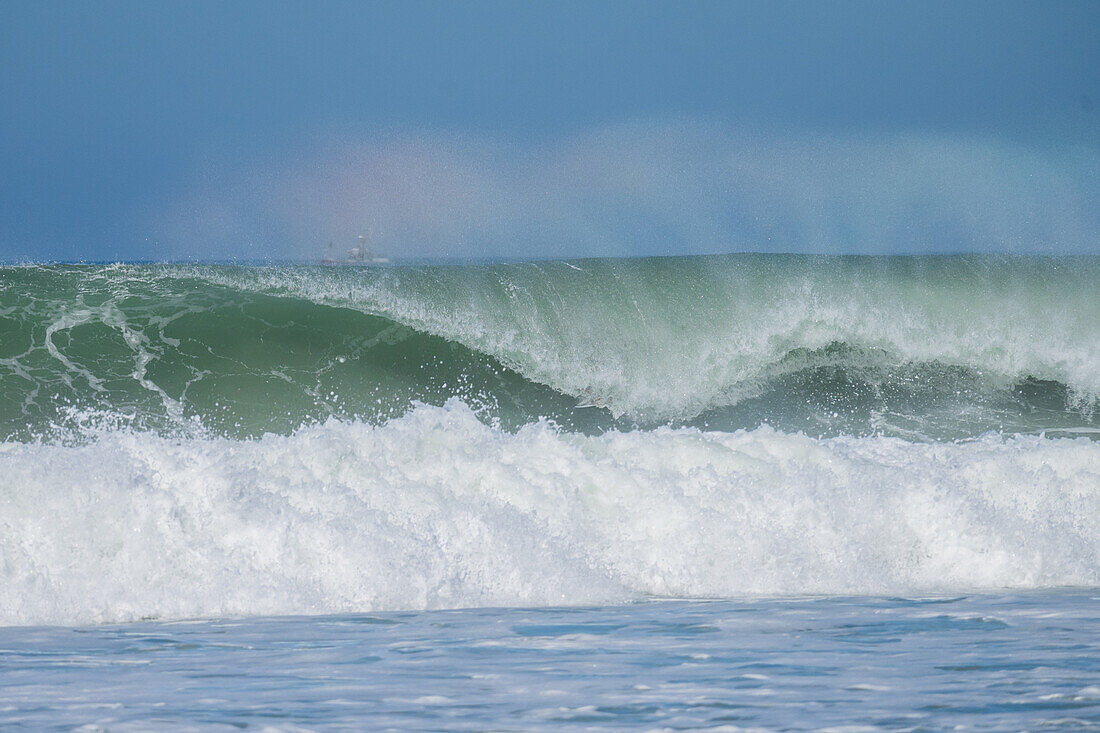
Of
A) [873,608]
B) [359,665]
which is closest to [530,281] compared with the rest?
[873,608]

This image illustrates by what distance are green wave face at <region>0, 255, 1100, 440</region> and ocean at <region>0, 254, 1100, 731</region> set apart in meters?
0.06

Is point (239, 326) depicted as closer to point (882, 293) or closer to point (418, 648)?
point (882, 293)

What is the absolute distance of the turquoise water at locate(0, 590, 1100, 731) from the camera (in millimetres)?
4266

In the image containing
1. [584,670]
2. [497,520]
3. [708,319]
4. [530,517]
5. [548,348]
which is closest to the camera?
[584,670]

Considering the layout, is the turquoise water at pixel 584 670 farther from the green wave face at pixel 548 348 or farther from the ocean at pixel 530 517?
the green wave face at pixel 548 348

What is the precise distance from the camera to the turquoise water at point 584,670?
14.0 feet

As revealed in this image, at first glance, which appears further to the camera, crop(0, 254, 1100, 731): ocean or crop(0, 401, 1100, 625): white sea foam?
crop(0, 401, 1100, 625): white sea foam

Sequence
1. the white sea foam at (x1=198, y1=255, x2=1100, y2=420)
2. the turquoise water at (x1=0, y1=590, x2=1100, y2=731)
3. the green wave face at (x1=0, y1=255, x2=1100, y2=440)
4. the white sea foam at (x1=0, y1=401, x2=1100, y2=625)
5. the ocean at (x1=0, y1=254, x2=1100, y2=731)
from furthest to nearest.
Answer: the white sea foam at (x1=198, y1=255, x2=1100, y2=420), the green wave face at (x1=0, y1=255, x2=1100, y2=440), the white sea foam at (x1=0, y1=401, x2=1100, y2=625), the ocean at (x1=0, y1=254, x2=1100, y2=731), the turquoise water at (x1=0, y1=590, x2=1100, y2=731)

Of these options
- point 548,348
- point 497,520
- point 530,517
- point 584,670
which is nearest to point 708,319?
point 548,348

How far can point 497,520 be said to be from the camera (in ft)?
25.4

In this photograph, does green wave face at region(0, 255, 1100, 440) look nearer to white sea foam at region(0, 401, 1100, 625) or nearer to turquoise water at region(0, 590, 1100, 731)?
white sea foam at region(0, 401, 1100, 625)

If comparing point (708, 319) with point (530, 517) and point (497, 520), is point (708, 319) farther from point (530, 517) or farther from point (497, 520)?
point (497, 520)

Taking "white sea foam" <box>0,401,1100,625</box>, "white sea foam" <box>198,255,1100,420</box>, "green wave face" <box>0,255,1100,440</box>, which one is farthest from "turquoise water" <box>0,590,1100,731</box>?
"white sea foam" <box>198,255,1100,420</box>

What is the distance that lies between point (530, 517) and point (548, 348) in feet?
24.4
